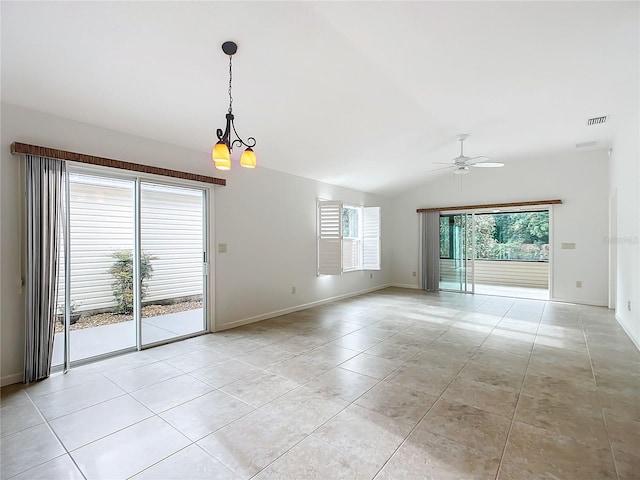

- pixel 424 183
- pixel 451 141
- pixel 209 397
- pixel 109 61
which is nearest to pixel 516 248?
pixel 424 183

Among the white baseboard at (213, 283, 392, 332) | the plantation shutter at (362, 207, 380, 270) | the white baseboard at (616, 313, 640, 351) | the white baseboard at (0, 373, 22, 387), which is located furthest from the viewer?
the plantation shutter at (362, 207, 380, 270)

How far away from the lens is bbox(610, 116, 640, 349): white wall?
12.4ft

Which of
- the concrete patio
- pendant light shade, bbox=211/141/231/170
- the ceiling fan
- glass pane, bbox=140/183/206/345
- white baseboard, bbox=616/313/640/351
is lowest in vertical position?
white baseboard, bbox=616/313/640/351

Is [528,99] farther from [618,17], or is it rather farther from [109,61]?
[109,61]

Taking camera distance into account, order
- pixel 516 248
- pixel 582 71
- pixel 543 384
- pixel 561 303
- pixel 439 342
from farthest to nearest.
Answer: pixel 516 248 → pixel 561 303 → pixel 439 342 → pixel 582 71 → pixel 543 384

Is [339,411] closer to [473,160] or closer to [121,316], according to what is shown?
[121,316]

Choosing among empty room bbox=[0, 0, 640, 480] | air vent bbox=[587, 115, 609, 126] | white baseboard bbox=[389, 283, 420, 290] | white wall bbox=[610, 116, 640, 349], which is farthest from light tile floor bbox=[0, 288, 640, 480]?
white baseboard bbox=[389, 283, 420, 290]

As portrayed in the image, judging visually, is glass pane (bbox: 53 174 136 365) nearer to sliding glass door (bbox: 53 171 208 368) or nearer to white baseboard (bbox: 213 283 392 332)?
sliding glass door (bbox: 53 171 208 368)

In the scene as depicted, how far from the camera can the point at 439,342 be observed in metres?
3.94

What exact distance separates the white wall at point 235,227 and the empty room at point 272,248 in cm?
3

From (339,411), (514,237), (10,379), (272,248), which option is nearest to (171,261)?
(272,248)

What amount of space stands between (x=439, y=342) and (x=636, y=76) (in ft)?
12.0

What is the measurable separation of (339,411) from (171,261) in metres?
2.86

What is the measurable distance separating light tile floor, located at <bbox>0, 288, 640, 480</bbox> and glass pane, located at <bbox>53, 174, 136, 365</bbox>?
18.3 inches
